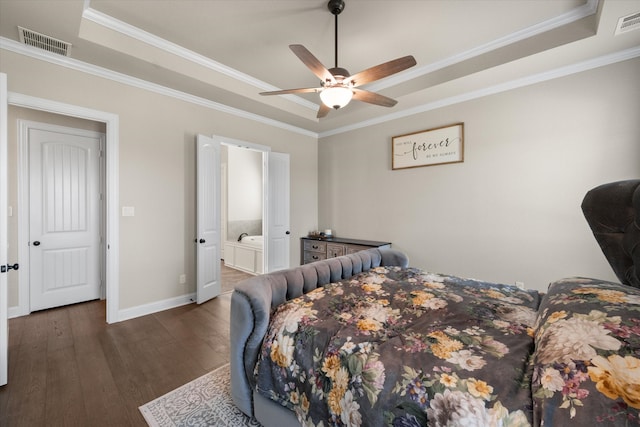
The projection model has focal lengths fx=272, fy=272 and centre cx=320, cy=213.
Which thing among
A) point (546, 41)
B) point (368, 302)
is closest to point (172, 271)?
point (368, 302)

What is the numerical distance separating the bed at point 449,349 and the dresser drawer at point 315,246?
2.77 meters

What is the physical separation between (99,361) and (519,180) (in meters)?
4.58

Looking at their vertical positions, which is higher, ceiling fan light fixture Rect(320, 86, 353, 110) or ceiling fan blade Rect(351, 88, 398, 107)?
ceiling fan blade Rect(351, 88, 398, 107)

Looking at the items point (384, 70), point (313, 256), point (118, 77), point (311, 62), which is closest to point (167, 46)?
point (118, 77)

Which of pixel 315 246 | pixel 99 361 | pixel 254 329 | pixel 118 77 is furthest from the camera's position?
pixel 315 246

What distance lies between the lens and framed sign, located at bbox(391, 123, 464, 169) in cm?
361

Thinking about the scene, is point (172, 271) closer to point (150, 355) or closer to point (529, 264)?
point (150, 355)

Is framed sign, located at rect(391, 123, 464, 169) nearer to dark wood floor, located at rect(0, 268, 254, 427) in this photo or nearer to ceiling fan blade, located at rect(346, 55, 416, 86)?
ceiling fan blade, located at rect(346, 55, 416, 86)

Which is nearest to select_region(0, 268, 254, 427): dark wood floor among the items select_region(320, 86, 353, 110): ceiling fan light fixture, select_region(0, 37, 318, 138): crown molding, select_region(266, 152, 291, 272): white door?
select_region(266, 152, 291, 272): white door

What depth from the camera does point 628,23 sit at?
2180 millimetres

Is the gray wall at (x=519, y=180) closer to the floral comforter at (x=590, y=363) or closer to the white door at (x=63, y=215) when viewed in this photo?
the floral comforter at (x=590, y=363)

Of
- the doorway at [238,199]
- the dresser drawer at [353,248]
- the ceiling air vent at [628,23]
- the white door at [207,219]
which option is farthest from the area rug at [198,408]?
the ceiling air vent at [628,23]

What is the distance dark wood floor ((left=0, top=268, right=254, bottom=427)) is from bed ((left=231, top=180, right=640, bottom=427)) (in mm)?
820

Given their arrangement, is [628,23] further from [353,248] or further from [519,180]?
[353,248]
